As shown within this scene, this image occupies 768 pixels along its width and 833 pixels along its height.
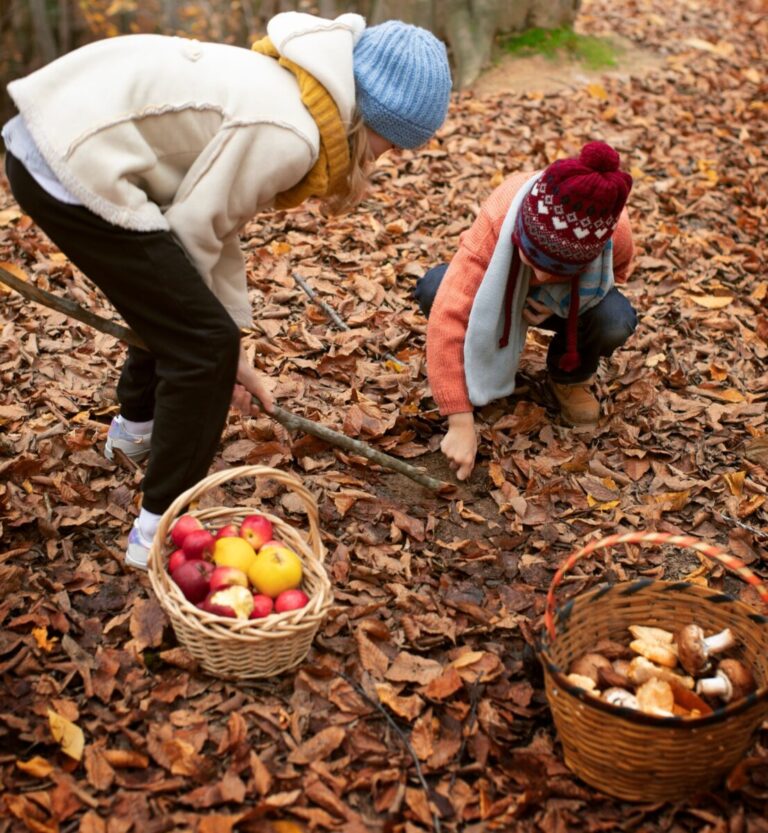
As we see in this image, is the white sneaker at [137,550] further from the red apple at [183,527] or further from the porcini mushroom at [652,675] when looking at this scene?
the porcini mushroom at [652,675]

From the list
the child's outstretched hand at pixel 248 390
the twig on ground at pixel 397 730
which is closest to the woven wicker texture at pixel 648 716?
the twig on ground at pixel 397 730

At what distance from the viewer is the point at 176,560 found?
2631 mm

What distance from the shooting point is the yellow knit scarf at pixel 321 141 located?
2.49m

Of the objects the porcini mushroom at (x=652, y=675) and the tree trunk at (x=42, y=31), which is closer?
the porcini mushroom at (x=652, y=675)

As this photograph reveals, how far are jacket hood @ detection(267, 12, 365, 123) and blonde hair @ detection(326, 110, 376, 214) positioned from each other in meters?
0.07

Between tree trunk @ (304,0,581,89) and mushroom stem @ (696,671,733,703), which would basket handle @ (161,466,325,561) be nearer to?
mushroom stem @ (696,671,733,703)

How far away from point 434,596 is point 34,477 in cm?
159

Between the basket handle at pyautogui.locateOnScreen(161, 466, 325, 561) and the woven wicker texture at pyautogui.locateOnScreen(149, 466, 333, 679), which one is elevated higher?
the basket handle at pyautogui.locateOnScreen(161, 466, 325, 561)

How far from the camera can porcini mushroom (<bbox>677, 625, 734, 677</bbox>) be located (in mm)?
2510

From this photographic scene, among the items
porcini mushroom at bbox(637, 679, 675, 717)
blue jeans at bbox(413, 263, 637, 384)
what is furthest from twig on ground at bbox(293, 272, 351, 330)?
porcini mushroom at bbox(637, 679, 675, 717)

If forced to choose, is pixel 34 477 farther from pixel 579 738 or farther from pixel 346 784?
pixel 579 738

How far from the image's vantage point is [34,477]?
133 inches

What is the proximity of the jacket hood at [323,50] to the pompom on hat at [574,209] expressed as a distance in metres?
0.84

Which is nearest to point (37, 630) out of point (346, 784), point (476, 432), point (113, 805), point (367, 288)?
point (113, 805)
